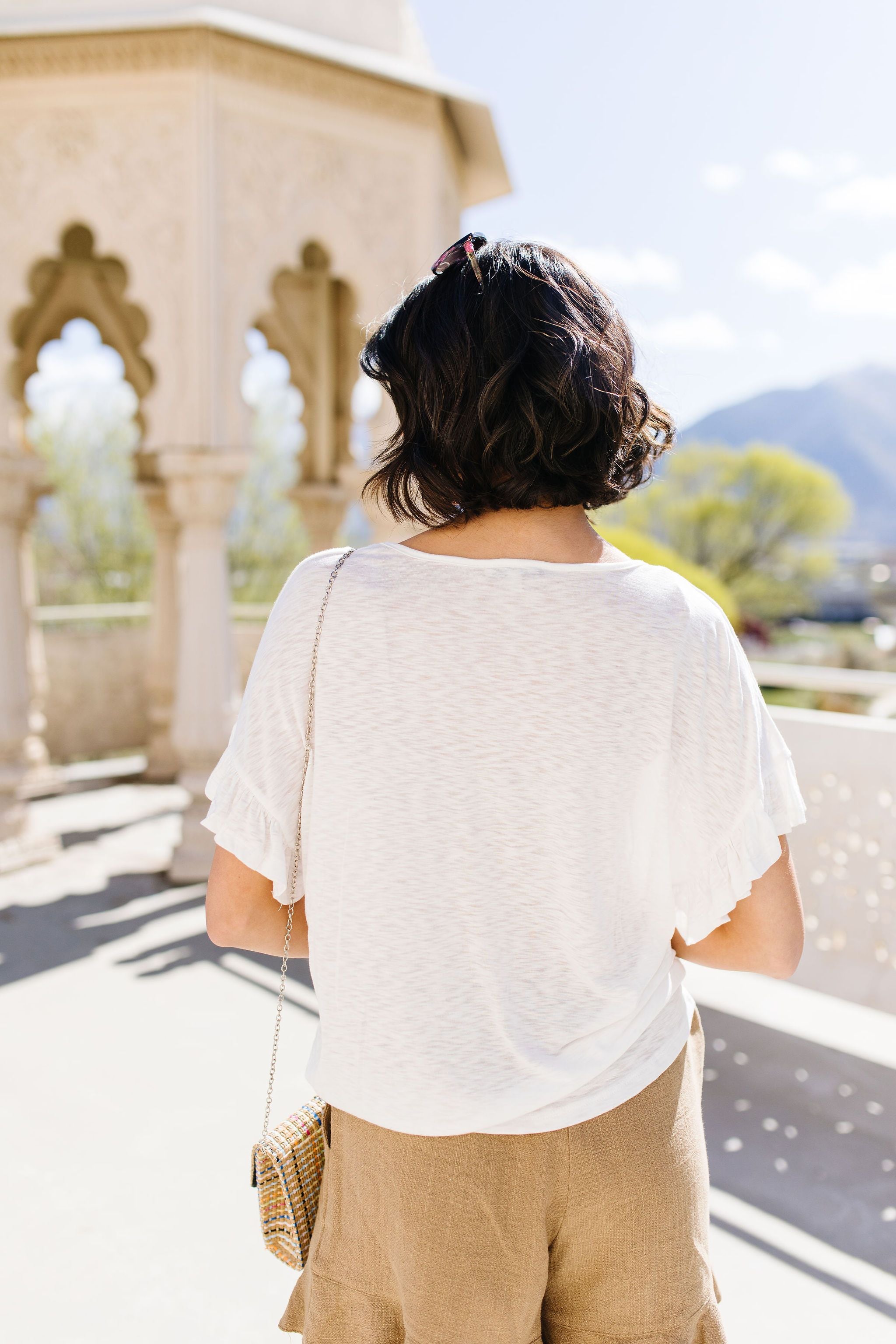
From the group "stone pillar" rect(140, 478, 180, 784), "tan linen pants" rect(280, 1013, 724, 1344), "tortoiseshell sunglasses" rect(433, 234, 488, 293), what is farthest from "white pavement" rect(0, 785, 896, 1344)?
"stone pillar" rect(140, 478, 180, 784)

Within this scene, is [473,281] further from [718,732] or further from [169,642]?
[169,642]

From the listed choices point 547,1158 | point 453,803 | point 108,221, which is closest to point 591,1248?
point 547,1158

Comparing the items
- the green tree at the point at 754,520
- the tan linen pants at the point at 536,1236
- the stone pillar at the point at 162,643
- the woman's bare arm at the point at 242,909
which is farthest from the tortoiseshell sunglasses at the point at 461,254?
the green tree at the point at 754,520

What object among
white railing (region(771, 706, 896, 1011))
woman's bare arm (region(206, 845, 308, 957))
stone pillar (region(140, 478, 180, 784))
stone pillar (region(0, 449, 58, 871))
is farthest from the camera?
stone pillar (region(140, 478, 180, 784))

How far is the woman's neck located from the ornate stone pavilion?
3.51m

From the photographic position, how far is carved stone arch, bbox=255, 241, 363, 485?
6250 mm

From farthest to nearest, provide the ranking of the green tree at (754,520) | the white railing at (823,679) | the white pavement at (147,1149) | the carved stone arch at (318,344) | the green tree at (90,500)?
the green tree at (754,520)
the green tree at (90,500)
the carved stone arch at (318,344)
the white railing at (823,679)
the white pavement at (147,1149)

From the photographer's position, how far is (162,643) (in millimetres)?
6414

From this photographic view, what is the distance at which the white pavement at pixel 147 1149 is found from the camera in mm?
1920

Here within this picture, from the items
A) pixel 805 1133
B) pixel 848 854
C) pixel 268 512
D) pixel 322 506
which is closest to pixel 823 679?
pixel 848 854

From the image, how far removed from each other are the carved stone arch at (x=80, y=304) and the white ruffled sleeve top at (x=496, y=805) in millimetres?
5760

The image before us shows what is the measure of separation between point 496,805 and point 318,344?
5965 millimetres

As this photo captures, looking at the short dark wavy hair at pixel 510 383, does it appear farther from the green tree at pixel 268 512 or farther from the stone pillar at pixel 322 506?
the green tree at pixel 268 512

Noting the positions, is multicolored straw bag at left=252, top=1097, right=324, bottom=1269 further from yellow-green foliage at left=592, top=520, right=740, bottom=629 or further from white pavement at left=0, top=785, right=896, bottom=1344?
yellow-green foliage at left=592, top=520, right=740, bottom=629
